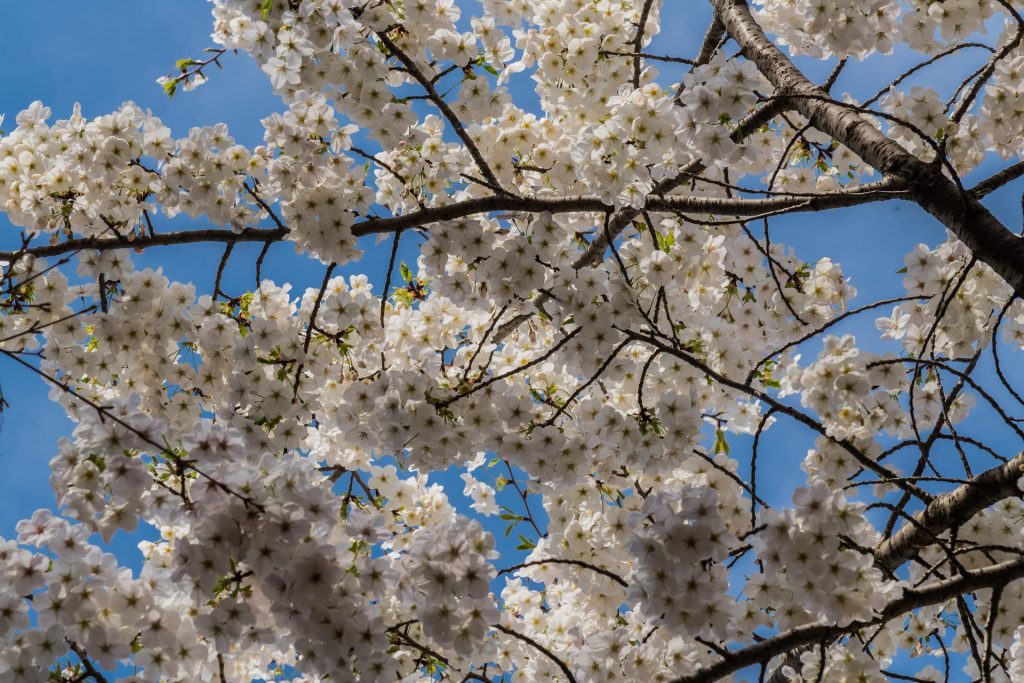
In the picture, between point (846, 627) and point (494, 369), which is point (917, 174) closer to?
point (846, 627)

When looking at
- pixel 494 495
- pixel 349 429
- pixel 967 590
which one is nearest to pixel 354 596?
pixel 349 429

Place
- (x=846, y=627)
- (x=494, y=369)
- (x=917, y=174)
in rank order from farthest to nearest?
(x=494, y=369) → (x=917, y=174) → (x=846, y=627)

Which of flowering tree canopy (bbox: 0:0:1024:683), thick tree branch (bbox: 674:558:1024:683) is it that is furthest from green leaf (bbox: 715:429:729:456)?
thick tree branch (bbox: 674:558:1024:683)

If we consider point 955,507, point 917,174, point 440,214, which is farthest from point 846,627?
point 440,214

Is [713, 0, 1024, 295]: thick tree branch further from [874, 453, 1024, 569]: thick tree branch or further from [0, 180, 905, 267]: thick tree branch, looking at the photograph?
[874, 453, 1024, 569]: thick tree branch

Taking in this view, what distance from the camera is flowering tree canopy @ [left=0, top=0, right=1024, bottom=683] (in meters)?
3.10

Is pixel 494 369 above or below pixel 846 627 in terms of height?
above

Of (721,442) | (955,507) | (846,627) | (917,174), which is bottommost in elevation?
(846,627)

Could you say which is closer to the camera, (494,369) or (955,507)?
(955,507)

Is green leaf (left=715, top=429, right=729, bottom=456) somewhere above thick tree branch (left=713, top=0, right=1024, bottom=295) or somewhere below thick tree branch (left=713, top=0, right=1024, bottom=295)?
below

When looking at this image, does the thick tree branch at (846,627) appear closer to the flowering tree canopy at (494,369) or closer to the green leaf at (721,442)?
the flowering tree canopy at (494,369)

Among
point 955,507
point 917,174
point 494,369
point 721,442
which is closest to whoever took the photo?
point 917,174

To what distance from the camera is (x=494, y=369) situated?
244 inches

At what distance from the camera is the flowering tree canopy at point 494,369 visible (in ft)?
10.2
